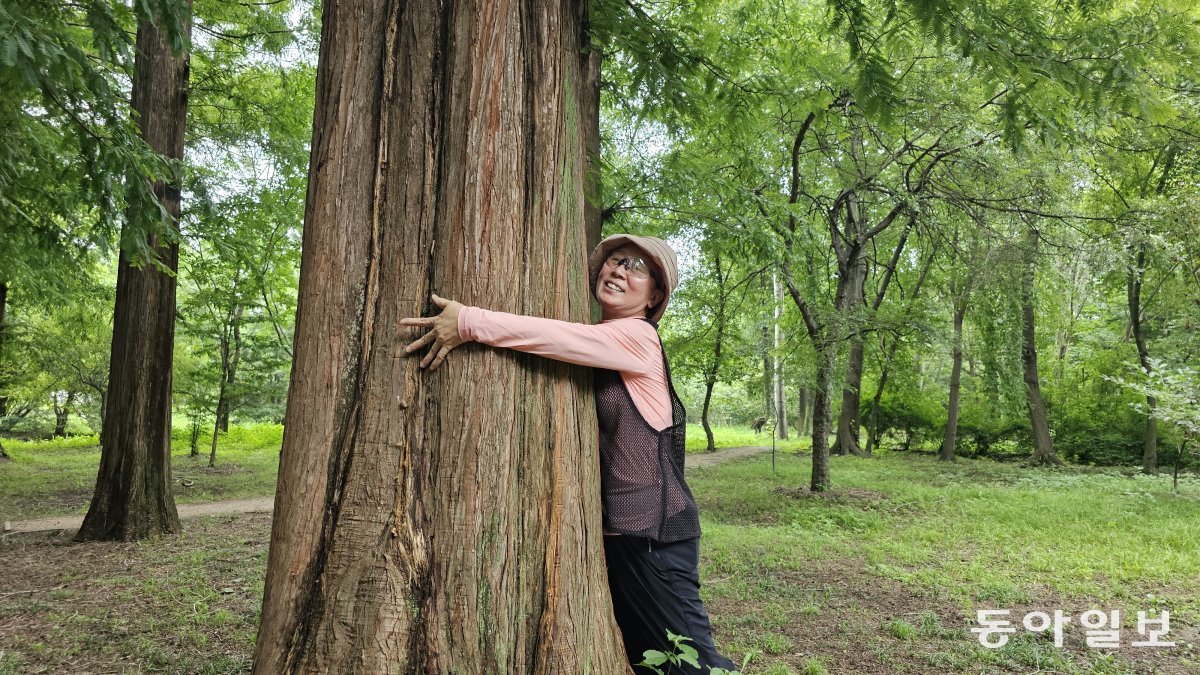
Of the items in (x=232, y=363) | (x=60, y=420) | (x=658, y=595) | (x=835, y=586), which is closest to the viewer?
(x=658, y=595)

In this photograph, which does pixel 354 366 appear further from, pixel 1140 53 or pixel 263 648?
pixel 1140 53

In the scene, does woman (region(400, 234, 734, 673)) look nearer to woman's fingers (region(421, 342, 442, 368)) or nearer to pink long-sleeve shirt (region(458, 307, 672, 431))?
pink long-sleeve shirt (region(458, 307, 672, 431))

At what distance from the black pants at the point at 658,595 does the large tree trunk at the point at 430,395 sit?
164 millimetres

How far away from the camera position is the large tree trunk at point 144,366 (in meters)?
7.25

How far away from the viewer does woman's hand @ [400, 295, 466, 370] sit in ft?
7.03

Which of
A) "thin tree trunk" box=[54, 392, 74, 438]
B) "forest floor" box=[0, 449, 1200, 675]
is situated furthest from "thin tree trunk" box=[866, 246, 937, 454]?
"thin tree trunk" box=[54, 392, 74, 438]

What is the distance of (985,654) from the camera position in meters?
4.61

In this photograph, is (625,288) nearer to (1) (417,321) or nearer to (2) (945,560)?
(1) (417,321)

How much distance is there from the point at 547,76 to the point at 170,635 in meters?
4.40

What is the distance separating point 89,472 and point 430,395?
1513 cm

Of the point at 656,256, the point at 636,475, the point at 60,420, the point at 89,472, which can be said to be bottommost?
the point at 89,472

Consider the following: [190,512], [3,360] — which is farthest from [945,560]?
[3,360]

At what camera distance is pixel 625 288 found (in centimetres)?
278

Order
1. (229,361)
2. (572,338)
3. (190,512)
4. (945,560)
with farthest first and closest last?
(229,361), (190,512), (945,560), (572,338)
